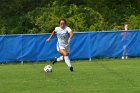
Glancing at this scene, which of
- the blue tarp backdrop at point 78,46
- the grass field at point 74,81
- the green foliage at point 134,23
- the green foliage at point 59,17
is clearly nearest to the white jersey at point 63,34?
the grass field at point 74,81

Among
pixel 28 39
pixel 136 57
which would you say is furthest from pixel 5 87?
pixel 136 57

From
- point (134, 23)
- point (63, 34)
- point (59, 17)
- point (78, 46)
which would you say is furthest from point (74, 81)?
point (59, 17)

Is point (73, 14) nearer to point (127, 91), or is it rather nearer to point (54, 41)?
point (54, 41)

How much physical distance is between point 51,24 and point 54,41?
10.1 meters

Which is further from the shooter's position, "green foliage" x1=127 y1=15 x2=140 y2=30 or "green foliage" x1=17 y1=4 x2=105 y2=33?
"green foliage" x1=17 y1=4 x2=105 y2=33

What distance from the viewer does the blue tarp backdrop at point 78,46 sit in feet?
73.0

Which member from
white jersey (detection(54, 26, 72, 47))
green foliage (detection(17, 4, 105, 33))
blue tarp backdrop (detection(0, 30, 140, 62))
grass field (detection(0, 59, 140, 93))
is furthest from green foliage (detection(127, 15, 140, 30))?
white jersey (detection(54, 26, 72, 47))

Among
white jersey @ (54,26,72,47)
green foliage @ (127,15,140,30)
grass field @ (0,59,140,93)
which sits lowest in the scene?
grass field @ (0,59,140,93)

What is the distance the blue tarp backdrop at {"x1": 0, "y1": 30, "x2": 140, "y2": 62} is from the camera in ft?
73.0

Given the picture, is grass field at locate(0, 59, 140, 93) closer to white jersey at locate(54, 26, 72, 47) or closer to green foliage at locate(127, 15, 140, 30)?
white jersey at locate(54, 26, 72, 47)

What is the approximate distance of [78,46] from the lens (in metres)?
22.9

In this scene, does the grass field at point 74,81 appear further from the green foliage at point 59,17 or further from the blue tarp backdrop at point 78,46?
the green foliage at point 59,17

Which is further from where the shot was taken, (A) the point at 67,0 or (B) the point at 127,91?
(A) the point at 67,0

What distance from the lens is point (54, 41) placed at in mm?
22766
